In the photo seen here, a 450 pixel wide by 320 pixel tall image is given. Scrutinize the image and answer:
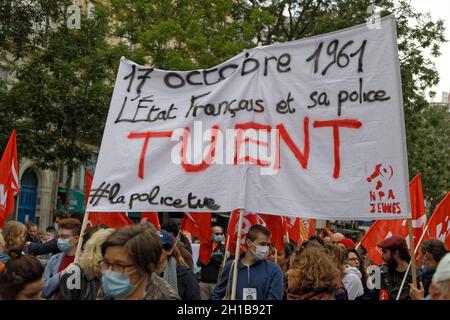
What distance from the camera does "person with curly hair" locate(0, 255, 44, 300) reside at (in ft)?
13.8

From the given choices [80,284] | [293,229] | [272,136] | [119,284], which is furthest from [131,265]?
[293,229]

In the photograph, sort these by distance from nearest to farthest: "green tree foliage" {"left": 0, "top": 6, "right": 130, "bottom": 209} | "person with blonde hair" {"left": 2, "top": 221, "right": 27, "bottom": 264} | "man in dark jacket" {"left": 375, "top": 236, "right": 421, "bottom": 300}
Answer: "man in dark jacket" {"left": 375, "top": 236, "right": 421, "bottom": 300}, "person with blonde hair" {"left": 2, "top": 221, "right": 27, "bottom": 264}, "green tree foliage" {"left": 0, "top": 6, "right": 130, "bottom": 209}

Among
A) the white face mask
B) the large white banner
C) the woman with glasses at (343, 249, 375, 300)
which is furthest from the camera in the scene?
the woman with glasses at (343, 249, 375, 300)

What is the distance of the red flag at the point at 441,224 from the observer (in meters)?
9.81

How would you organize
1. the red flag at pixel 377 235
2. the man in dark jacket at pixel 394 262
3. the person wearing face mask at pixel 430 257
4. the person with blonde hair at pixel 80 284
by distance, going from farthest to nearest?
the red flag at pixel 377 235 < the man in dark jacket at pixel 394 262 < the person wearing face mask at pixel 430 257 < the person with blonde hair at pixel 80 284

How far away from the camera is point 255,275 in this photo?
6.57 meters

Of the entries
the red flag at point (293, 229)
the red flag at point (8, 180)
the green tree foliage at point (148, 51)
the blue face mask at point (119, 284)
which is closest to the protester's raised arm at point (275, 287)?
the blue face mask at point (119, 284)

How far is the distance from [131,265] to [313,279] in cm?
147

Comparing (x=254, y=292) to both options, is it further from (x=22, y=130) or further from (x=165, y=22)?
(x=165, y=22)

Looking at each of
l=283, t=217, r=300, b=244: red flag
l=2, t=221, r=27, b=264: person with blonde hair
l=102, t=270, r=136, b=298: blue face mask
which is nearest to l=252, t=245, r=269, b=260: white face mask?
l=102, t=270, r=136, b=298: blue face mask

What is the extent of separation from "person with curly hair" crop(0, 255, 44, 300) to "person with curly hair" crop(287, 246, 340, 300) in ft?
5.72

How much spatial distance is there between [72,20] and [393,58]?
655 inches

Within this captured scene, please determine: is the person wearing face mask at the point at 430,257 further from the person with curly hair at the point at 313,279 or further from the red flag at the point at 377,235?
the red flag at the point at 377,235

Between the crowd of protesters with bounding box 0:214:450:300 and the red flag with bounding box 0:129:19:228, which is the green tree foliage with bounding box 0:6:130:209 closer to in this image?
the red flag with bounding box 0:129:19:228
